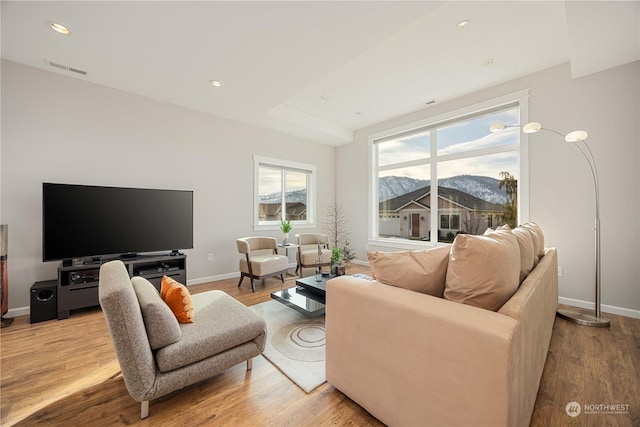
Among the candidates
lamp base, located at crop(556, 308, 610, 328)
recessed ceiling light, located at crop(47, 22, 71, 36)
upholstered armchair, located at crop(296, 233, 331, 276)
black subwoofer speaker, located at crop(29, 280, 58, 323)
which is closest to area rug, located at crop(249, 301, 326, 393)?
upholstered armchair, located at crop(296, 233, 331, 276)

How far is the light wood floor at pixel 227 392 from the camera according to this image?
4.57ft

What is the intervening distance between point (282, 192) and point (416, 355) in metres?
4.37

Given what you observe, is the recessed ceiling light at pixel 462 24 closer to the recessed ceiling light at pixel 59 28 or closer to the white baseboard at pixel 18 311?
the recessed ceiling light at pixel 59 28

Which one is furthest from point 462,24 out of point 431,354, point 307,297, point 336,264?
point 307,297

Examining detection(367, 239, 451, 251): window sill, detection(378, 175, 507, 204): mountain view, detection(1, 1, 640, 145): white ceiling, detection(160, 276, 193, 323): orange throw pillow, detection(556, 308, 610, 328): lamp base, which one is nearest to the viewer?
detection(160, 276, 193, 323): orange throw pillow

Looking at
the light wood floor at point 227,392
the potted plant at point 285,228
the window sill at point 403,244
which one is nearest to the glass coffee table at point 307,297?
the light wood floor at point 227,392

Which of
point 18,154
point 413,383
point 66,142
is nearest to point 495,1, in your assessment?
point 413,383

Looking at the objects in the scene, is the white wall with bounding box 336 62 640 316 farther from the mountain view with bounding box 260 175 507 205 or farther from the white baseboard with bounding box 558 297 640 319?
the mountain view with bounding box 260 175 507 205

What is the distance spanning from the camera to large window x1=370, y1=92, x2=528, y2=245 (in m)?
3.67

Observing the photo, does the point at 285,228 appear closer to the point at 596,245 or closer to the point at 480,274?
the point at 480,274

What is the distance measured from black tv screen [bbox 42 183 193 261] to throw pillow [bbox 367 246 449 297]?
3.09 m

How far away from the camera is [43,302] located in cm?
259

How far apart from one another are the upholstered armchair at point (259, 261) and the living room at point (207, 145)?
59 cm

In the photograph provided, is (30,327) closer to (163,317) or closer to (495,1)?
(163,317)
